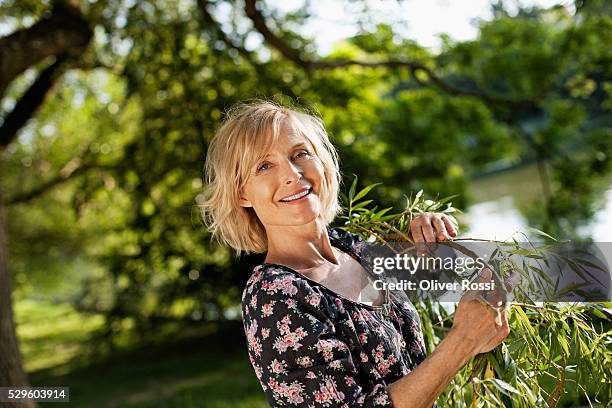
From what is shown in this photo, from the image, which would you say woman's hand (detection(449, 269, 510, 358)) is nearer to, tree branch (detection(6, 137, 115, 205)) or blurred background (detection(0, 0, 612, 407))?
blurred background (detection(0, 0, 612, 407))

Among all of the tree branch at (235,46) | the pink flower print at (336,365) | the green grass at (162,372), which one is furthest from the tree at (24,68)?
the pink flower print at (336,365)

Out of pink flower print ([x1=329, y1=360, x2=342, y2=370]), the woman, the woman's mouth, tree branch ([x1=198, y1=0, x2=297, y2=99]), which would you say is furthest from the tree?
pink flower print ([x1=329, y1=360, x2=342, y2=370])

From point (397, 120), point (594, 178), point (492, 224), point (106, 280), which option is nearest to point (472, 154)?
point (397, 120)

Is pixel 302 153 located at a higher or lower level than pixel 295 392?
higher

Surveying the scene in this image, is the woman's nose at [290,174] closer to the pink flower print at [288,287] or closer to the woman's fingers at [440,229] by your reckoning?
the pink flower print at [288,287]

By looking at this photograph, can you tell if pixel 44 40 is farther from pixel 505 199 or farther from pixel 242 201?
pixel 505 199

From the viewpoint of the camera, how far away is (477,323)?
1395mm

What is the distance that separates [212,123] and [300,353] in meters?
4.97

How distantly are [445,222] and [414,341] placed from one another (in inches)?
10.9

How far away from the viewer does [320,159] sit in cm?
168

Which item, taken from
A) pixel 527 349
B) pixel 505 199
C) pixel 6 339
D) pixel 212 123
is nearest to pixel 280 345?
pixel 527 349

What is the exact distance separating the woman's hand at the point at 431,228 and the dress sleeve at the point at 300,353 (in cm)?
33

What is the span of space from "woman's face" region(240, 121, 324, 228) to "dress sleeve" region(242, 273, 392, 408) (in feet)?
0.60

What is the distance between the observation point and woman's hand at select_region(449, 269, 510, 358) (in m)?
1.39
